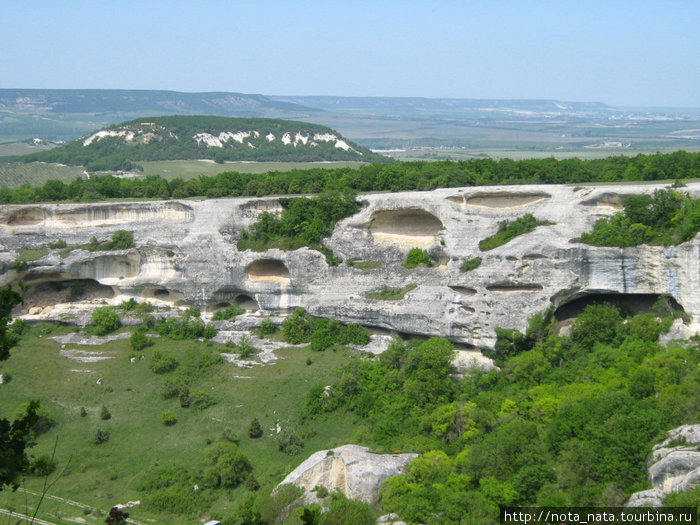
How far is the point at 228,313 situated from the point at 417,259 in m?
10.3

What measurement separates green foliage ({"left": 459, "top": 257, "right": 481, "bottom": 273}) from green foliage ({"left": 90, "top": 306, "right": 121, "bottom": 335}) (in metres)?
17.9

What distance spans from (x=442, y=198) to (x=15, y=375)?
2142 centimetres

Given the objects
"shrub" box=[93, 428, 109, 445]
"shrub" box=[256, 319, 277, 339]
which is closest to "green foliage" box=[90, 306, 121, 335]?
"shrub" box=[256, 319, 277, 339]

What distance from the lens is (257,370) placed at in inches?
1371

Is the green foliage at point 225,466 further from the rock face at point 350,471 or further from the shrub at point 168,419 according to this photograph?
the shrub at point 168,419

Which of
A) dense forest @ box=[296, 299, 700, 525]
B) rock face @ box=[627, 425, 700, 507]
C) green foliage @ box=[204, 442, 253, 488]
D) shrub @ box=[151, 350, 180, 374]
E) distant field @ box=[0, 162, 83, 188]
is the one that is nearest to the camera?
rock face @ box=[627, 425, 700, 507]

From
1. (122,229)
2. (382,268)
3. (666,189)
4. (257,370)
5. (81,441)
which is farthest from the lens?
(122,229)

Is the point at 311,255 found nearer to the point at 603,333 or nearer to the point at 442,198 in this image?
the point at 442,198

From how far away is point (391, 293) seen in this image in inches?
1425

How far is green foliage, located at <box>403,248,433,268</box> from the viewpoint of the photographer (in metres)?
36.8

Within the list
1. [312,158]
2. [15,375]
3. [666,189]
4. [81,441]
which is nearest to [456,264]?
[666,189]

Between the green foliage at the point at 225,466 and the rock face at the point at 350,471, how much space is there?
226 centimetres

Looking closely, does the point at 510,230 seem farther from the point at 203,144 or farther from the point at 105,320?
the point at 203,144

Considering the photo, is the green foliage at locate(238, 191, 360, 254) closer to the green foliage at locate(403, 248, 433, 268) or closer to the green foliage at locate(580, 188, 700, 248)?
the green foliage at locate(403, 248, 433, 268)
